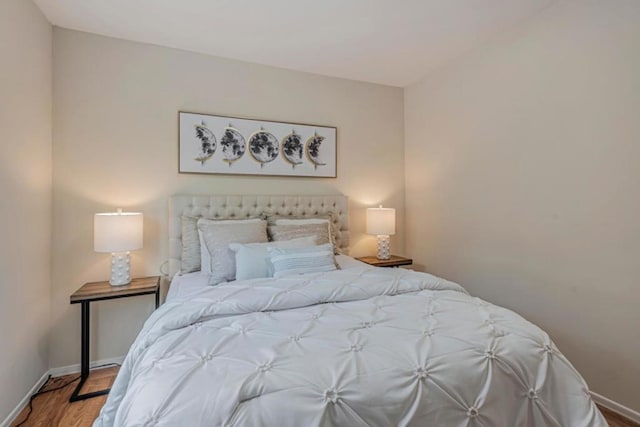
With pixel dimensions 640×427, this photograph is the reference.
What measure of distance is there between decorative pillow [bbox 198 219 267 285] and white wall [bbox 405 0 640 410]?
193 cm

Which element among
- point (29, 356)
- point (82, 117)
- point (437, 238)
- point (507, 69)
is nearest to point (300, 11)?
point (507, 69)

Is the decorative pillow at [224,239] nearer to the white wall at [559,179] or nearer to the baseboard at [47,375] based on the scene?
the baseboard at [47,375]

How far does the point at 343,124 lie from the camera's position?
134 inches

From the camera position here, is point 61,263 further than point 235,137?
No

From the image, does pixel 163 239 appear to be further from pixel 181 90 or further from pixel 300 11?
pixel 300 11

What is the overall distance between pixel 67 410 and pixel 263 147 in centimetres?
241

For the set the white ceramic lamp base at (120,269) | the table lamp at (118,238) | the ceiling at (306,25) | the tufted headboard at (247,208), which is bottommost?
the white ceramic lamp base at (120,269)

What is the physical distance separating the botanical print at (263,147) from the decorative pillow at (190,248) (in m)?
0.88

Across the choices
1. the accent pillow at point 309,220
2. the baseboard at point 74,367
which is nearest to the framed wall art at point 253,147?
the accent pillow at point 309,220

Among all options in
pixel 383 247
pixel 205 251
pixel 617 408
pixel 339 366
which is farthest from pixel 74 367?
pixel 617 408

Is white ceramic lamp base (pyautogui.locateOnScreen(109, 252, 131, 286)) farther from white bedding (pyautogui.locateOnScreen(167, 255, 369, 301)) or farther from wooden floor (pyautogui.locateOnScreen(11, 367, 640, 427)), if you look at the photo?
wooden floor (pyautogui.locateOnScreen(11, 367, 640, 427))

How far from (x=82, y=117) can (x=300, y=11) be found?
1.89m

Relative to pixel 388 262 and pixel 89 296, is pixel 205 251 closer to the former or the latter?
pixel 89 296

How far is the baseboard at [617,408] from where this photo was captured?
180 cm
